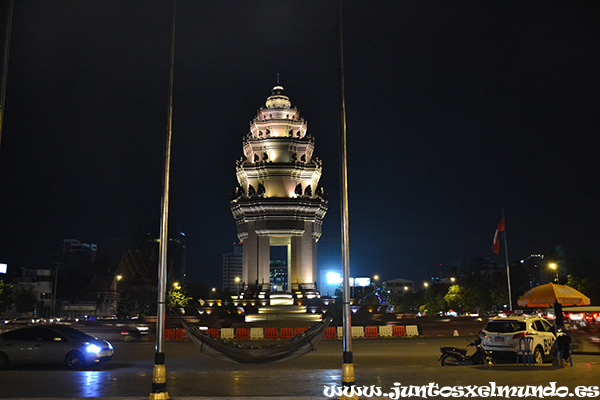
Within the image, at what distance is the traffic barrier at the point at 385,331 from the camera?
39.2 m

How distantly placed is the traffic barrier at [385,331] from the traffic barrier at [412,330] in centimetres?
126

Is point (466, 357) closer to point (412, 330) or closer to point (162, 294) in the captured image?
point (162, 294)

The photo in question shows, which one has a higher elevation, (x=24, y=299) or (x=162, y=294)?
(x=24, y=299)

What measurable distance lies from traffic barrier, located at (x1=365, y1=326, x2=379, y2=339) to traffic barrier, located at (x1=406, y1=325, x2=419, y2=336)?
2.36 metres

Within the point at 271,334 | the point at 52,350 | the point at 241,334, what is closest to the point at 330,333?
the point at 271,334

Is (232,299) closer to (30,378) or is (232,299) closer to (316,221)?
(316,221)

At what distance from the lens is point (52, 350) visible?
1992 cm

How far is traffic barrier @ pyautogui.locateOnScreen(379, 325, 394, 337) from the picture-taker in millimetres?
39156

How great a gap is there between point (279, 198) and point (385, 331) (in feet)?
61.5

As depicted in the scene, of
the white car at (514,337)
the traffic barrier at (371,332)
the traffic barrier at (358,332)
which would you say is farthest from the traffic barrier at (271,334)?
the white car at (514,337)

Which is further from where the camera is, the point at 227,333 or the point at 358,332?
the point at 227,333

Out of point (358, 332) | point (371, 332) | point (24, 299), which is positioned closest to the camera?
point (358, 332)

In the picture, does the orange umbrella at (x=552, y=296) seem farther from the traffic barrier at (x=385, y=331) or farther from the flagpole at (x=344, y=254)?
the traffic barrier at (x=385, y=331)

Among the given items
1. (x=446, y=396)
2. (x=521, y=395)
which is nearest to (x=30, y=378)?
(x=446, y=396)
